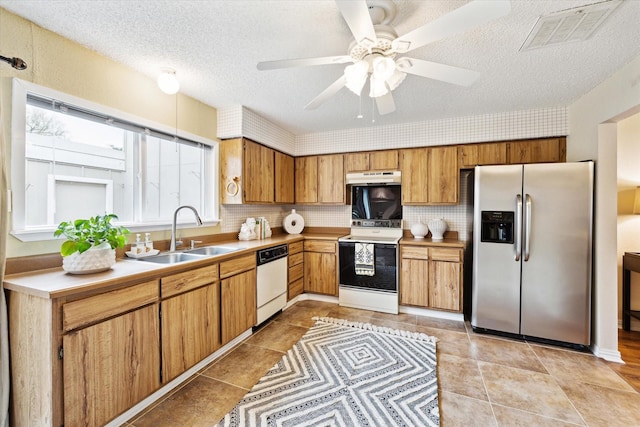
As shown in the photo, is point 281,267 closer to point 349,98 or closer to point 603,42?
point 349,98

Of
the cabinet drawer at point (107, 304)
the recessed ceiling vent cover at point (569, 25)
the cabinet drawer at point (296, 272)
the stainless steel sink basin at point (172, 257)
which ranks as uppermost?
the recessed ceiling vent cover at point (569, 25)

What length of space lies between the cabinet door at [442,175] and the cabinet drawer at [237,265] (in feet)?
7.67

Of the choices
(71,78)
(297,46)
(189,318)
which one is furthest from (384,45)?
(189,318)

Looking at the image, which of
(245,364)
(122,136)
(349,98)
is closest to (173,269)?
(245,364)

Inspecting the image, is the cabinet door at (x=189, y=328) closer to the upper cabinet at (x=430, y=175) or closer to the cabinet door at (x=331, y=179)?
the cabinet door at (x=331, y=179)

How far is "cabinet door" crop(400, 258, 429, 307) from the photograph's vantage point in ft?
10.5

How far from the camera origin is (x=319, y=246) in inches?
146

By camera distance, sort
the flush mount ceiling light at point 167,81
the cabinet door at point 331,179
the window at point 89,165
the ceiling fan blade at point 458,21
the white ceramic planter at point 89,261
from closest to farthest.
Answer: the ceiling fan blade at point 458,21 → the white ceramic planter at point 89,261 → the window at point 89,165 → the flush mount ceiling light at point 167,81 → the cabinet door at point 331,179

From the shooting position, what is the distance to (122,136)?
226 centimetres

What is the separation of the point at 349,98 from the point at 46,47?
7.64 ft

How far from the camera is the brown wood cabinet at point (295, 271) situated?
3.43 metres

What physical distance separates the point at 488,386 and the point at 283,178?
3.16 metres

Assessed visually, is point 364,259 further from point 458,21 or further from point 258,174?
point 458,21

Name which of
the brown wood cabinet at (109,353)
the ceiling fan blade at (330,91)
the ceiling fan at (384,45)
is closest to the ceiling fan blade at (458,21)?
the ceiling fan at (384,45)
